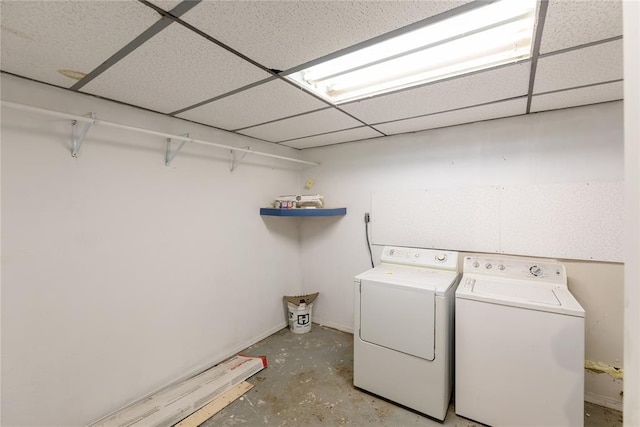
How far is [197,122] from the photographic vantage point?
2.30 m

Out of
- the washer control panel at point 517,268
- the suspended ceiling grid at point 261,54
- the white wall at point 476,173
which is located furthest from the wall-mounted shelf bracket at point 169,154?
the washer control panel at point 517,268

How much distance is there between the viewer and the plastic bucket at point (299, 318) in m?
3.05

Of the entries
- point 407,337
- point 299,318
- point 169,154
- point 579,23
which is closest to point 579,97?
point 579,23

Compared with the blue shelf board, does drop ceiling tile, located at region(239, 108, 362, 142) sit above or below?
above

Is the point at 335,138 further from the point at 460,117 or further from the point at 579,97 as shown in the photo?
the point at 579,97

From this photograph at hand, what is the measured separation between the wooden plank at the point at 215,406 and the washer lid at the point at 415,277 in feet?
4.07

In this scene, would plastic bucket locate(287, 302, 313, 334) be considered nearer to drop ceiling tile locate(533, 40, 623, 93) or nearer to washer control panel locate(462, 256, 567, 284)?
washer control panel locate(462, 256, 567, 284)

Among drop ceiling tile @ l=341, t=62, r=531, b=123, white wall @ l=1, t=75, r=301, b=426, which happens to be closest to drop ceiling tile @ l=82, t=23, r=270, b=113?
white wall @ l=1, t=75, r=301, b=426

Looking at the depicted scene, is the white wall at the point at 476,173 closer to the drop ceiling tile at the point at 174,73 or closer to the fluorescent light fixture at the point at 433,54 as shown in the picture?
the fluorescent light fixture at the point at 433,54

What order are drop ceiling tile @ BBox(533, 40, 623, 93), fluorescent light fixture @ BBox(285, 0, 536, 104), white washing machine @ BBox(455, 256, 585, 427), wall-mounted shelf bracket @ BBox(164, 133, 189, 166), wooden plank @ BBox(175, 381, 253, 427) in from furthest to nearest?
wall-mounted shelf bracket @ BBox(164, 133, 189, 166) < wooden plank @ BBox(175, 381, 253, 427) < white washing machine @ BBox(455, 256, 585, 427) < drop ceiling tile @ BBox(533, 40, 623, 93) < fluorescent light fixture @ BBox(285, 0, 536, 104)

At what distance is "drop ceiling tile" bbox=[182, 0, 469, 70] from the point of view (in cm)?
95

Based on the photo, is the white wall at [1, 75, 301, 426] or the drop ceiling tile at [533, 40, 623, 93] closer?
the drop ceiling tile at [533, 40, 623, 93]

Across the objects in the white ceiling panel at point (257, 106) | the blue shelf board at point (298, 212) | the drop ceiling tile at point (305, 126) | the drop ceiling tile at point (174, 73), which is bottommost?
the blue shelf board at point (298, 212)

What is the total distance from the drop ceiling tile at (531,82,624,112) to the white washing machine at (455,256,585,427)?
1.14 m
